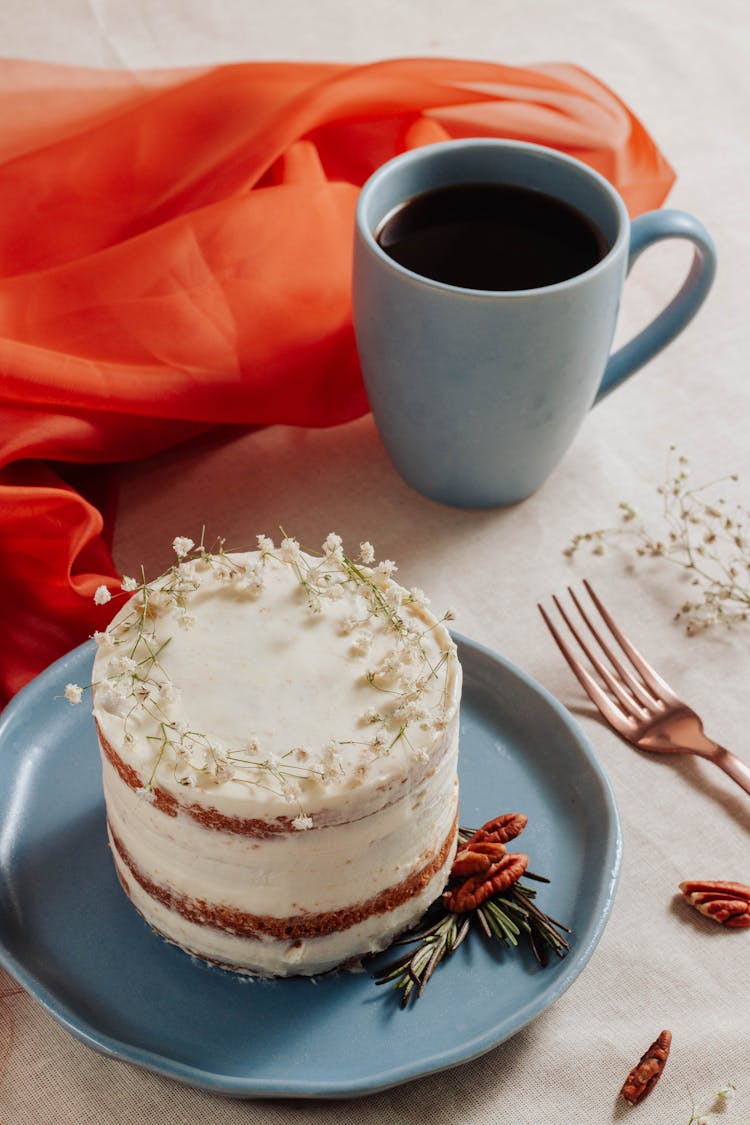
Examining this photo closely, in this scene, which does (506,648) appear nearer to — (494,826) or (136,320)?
(494,826)

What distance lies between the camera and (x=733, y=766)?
1129 millimetres

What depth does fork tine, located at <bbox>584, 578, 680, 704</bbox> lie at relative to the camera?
3.92ft

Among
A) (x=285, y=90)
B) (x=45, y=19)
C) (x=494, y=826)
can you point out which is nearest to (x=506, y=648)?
(x=494, y=826)

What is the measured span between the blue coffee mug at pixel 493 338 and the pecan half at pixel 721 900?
0.48 meters

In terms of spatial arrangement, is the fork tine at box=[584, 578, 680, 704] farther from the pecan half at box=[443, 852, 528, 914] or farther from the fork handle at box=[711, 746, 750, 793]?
the pecan half at box=[443, 852, 528, 914]

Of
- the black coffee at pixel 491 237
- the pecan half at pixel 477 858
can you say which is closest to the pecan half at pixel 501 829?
the pecan half at pixel 477 858

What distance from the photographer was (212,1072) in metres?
0.86

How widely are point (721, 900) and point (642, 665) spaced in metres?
0.24

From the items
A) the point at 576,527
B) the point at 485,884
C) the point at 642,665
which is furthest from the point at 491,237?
the point at 485,884

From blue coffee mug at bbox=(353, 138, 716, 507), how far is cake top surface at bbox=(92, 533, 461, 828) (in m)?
0.32

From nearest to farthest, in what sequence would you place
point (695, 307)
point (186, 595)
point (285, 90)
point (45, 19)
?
point (186, 595)
point (695, 307)
point (285, 90)
point (45, 19)

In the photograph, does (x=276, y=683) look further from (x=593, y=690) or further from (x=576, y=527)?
(x=576, y=527)

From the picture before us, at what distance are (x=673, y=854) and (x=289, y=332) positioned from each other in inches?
26.2

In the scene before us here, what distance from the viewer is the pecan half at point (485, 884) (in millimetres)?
983
